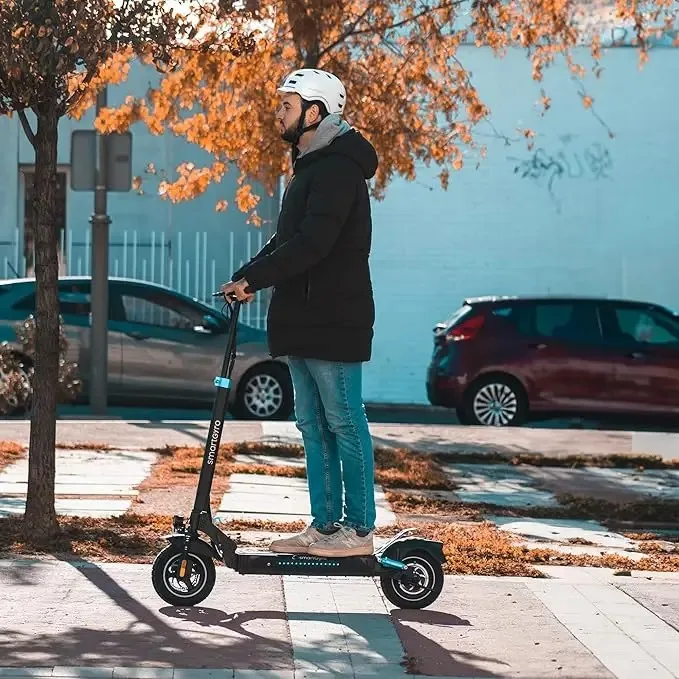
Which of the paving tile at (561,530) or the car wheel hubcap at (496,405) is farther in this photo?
the car wheel hubcap at (496,405)

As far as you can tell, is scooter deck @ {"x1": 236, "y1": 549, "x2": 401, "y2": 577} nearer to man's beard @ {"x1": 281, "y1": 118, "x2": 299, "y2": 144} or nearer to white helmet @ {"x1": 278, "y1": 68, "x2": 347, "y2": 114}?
man's beard @ {"x1": 281, "y1": 118, "x2": 299, "y2": 144}

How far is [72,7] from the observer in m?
7.12

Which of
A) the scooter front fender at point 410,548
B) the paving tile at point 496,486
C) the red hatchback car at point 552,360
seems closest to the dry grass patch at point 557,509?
the paving tile at point 496,486

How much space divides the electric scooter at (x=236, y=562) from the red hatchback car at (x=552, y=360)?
10.5 metres

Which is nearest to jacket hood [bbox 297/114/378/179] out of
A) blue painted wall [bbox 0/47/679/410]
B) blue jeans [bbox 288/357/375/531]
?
blue jeans [bbox 288/357/375/531]

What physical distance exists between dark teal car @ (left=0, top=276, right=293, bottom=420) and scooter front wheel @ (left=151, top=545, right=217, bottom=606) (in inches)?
403

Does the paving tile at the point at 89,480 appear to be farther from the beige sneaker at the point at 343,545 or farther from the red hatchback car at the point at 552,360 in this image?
the red hatchback car at the point at 552,360

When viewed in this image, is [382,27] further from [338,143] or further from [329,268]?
[329,268]

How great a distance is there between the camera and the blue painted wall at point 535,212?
22.0 meters

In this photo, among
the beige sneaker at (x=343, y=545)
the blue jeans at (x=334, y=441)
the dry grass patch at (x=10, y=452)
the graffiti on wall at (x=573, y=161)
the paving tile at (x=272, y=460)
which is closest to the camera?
the beige sneaker at (x=343, y=545)

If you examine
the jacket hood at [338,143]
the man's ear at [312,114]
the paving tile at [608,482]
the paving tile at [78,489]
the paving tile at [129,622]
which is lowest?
the paving tile at [129,622]

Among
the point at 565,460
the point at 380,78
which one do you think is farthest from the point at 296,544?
the point at 380,78

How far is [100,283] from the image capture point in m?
15.2

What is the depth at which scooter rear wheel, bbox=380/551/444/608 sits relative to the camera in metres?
6.17
